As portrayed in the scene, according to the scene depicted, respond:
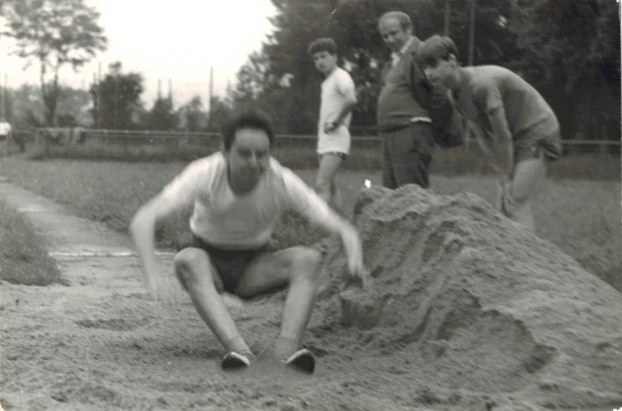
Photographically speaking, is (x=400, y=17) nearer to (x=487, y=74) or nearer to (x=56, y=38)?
(x=487, y=74)

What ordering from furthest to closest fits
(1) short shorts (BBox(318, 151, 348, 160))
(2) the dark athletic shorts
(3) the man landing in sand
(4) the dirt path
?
(1) short shorts (BBox(318, 151, 348, 160))
(2) the dark athletic shorts
(3) the man landing in sand
(4) the dirt path

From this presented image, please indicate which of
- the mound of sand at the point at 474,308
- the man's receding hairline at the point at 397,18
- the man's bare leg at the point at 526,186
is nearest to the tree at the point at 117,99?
the man's receding hairline at the point at 397,18

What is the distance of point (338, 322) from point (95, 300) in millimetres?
1087

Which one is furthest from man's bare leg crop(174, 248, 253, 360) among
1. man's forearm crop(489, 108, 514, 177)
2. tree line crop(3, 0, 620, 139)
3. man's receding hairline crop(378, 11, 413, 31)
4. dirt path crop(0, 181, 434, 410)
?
man's forearm crop(489, 108, 514, 177)

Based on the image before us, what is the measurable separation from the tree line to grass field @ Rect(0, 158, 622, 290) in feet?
0.68

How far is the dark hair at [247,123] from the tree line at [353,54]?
22cm

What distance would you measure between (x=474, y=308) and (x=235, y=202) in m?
0.99

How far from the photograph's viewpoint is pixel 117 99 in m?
3.51

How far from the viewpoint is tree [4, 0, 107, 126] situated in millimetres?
3412

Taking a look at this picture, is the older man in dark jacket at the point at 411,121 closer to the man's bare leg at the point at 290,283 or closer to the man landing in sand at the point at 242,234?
the man landing in sand at the point at 242,234

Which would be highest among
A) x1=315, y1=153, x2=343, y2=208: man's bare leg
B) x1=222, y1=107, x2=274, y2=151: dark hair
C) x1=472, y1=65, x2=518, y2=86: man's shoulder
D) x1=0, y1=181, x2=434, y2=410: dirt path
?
x1=472, y1=65, x2=518, y2=86: man's shoulder

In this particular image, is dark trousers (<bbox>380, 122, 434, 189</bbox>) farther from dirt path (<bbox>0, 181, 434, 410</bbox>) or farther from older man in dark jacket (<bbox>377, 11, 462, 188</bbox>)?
dirt path (<bbox>0, 181, 434, 410</bbox>)

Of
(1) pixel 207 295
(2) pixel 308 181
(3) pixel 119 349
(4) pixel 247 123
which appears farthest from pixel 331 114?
(3) pixel 119 349

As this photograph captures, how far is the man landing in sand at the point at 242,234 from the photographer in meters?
3.08
